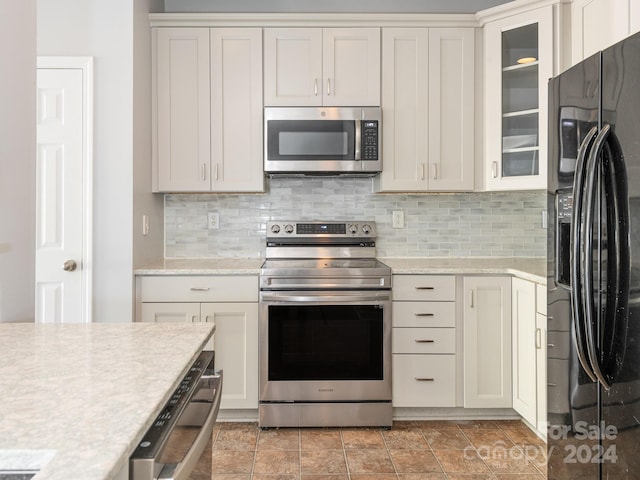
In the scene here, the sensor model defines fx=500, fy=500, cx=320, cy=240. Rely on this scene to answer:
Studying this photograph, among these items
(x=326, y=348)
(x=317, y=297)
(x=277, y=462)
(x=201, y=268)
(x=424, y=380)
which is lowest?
(x=277, y=462)

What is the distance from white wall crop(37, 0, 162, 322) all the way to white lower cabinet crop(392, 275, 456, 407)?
58.6 inches

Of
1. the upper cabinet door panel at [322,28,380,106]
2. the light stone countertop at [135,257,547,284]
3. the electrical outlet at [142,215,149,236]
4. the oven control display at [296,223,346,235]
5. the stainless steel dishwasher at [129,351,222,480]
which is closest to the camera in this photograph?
the stainless steel dishwasher at [129,351,222,480]

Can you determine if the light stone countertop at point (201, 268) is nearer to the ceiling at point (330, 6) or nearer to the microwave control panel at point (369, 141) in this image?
the microwave control panel at point (369, 141)

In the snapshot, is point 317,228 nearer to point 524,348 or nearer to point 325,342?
point 325,342

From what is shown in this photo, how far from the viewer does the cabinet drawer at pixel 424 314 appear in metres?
2.77

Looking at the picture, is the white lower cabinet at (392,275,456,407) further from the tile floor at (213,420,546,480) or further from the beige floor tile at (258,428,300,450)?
the beige floor tile at (258,428,300,450)

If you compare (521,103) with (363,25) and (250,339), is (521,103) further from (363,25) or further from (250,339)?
(250,339)

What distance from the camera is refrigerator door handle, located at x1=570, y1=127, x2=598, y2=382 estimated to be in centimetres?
139

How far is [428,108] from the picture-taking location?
3.05 metres

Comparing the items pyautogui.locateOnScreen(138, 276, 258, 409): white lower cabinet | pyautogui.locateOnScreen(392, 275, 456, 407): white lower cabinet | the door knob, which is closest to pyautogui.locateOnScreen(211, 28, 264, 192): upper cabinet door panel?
pyautogui.locateOnScreen(138, 276, 258, 409): white lower cabinet

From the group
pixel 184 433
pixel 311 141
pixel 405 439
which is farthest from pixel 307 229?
pixel 184 433

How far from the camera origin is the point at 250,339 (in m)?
2.77

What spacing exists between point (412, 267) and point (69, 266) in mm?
1879

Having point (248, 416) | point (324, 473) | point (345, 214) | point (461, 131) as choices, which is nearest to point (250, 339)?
point (248, 416)
